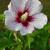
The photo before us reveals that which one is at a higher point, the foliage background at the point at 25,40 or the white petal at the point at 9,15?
the white petal at the point at 9,15

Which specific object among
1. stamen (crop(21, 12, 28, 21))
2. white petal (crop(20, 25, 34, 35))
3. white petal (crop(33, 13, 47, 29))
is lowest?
white petal (crop(20, 25, 34, 35))

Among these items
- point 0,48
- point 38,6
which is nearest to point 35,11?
point 38,6

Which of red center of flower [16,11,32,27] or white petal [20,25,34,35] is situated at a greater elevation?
red center of flower [16,11,32,27]

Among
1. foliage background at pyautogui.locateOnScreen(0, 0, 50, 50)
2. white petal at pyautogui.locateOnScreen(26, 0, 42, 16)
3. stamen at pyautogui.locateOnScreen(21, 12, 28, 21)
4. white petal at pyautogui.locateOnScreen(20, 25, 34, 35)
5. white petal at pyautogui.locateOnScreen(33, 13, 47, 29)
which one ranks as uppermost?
white petal at pyautogui.locateOnScreen(26, 0, 42, 16)

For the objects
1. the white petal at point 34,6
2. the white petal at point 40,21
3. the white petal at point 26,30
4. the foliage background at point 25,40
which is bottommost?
the foliage background at point 25,40

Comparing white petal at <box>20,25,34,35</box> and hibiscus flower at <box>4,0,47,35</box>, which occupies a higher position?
hibiscus flower at <box>4,0,47,35</box>

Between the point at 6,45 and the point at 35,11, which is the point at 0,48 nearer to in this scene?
the point at 6,45
